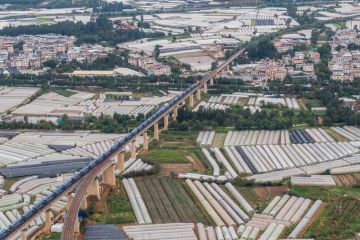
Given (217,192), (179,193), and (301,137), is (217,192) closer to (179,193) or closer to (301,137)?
(179,193)

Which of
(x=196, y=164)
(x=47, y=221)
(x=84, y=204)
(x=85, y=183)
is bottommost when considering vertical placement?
(x=196, y=164)

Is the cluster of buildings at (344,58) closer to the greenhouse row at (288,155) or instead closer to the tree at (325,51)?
the tree at (325,51)

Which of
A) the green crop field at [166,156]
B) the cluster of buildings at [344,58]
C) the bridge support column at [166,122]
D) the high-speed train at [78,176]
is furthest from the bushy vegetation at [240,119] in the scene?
the cluster of buildings at [344,58]

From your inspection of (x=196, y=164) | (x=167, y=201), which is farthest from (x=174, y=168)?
(x=167, y=201)

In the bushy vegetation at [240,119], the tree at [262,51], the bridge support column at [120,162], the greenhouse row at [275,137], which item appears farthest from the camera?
the tree at [262,51]

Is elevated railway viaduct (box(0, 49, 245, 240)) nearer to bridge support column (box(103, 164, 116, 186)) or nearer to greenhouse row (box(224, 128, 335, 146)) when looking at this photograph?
bridge support column (box(103, 164, 116, 186))

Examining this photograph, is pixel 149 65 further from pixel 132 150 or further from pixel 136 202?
pixel 136 202

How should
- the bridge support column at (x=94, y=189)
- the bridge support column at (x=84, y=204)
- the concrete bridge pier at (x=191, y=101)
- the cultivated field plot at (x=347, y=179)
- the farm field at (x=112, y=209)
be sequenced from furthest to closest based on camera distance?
the concrete bridge pier at (x=191, y=101), the cultivated field plot at (x=347, y=179), the bridge support column at (x=94, y=189), the bridge support column at (x=84, y=204), the farm field at (x=112, y=209)
